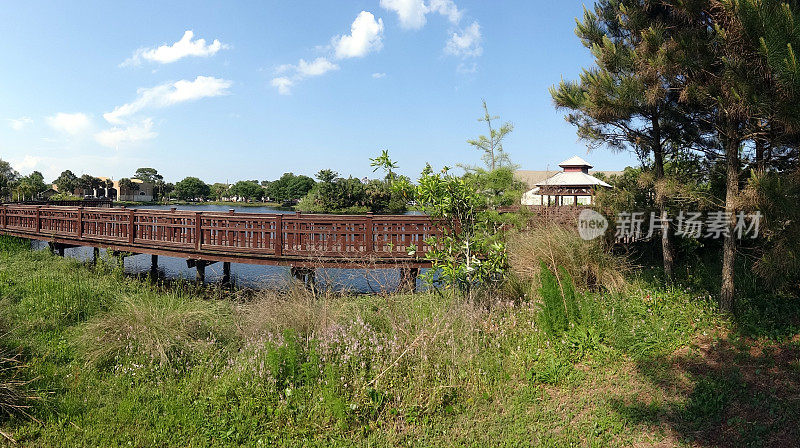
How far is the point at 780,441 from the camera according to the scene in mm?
3557

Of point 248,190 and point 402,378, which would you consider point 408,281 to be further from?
point 248,190

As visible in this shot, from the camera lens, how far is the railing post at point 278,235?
32.4 feet

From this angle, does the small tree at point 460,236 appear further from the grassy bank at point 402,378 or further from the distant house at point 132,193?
the distant house at point 132,193

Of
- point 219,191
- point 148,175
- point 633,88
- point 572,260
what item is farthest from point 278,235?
point 148,175

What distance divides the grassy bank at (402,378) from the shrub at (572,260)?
32.0 inches

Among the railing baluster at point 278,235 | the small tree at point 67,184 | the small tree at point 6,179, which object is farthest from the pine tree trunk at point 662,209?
the small tree at point 67,184

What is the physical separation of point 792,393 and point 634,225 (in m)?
4.23

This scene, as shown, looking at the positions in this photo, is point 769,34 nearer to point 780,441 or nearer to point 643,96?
point 643,96

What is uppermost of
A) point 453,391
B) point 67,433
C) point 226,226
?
point 226,226

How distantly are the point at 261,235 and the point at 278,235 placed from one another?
519mm

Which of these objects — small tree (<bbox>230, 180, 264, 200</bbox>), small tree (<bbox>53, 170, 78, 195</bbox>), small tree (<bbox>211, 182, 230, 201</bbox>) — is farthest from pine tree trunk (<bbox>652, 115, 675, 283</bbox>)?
small tree (<bbox>211, 182, 230, 201</bbox>)

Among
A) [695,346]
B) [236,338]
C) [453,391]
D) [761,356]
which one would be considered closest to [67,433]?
[236,338]

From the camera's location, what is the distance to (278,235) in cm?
990

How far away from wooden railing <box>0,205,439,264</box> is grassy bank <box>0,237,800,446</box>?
3214 millimetres
